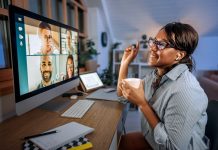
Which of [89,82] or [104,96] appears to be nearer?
[104,96]

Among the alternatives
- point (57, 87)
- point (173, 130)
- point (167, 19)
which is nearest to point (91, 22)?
point (167, 19)

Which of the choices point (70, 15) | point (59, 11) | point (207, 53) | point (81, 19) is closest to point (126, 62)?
point (59, 11)

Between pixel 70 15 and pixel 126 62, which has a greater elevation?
pixel 70 15

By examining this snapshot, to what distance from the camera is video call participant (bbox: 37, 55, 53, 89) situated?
0.92 meters

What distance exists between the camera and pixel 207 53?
3908mm

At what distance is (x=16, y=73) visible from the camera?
0.71 m

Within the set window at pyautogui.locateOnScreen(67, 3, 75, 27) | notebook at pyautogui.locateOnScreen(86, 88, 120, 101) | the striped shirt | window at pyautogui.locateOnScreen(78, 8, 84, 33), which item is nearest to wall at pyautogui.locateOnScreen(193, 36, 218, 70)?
window at pyautogui.locateOnScreen(78, 8, 84, 33)

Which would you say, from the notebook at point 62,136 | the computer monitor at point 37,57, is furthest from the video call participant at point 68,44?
the notebook at point 62,136

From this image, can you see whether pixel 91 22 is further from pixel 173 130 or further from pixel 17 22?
pixel 173 130

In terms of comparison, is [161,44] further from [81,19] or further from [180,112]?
[81,19]

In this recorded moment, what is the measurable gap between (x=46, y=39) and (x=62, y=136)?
54cm

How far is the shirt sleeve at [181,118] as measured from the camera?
2.29 feet

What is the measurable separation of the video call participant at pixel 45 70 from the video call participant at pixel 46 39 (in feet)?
0.11

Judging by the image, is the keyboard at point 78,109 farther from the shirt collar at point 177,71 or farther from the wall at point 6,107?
the shirt collar at point 177,71
